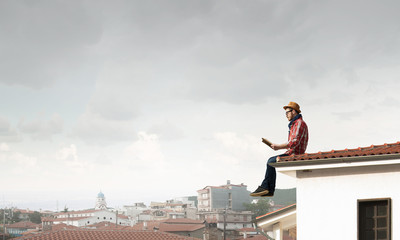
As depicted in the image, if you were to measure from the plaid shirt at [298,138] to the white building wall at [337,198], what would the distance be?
56 cm

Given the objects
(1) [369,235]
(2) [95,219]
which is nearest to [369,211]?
(1) [369,235]

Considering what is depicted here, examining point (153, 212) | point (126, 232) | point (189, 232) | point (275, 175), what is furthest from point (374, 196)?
point (153, 212)

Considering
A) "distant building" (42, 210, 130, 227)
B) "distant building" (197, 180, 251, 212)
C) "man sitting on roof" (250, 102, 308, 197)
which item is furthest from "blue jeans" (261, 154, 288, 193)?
"distant building" (197, 180, 251, 212)

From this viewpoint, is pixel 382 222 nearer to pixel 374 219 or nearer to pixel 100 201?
pixel 374 219

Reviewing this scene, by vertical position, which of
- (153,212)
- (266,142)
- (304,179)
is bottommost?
(153,212)

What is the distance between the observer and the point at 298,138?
32.8 ft

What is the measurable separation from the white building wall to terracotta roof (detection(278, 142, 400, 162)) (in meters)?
0.32

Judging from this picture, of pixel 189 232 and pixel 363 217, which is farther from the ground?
pixel 363 217

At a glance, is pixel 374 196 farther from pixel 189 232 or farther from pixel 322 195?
pixel 189 232

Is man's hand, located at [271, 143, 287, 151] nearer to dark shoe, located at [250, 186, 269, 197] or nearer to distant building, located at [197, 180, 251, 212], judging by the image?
dark shoe, located at [250, 186, 269, 197]

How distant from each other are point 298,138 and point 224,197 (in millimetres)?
140125

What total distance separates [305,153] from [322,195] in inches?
33.9

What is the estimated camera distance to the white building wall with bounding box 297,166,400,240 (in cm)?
877

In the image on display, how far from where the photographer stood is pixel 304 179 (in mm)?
9617
